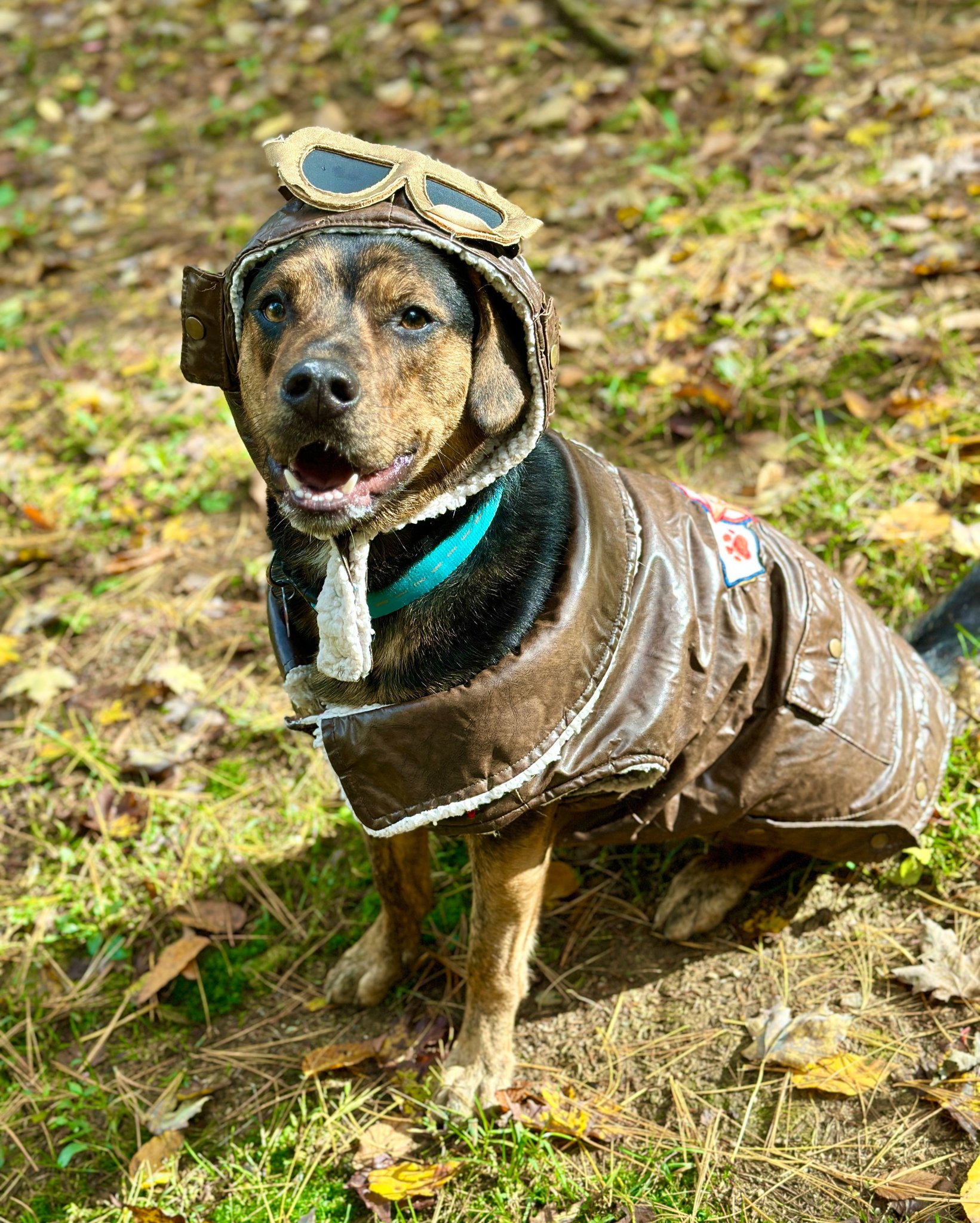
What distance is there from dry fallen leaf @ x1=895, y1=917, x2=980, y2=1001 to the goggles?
2.29m

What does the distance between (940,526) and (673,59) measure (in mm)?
4250

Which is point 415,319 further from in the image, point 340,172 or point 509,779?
point 509,779

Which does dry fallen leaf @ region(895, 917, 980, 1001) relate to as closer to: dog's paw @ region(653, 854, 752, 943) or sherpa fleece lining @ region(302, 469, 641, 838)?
→ dog's paw @ region(653, 854, 752, 943)

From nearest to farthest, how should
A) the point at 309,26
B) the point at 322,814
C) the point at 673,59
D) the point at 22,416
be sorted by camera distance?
the point at 322,814 → the point at 22,416 → the point at 673,59 → the point at 309,26

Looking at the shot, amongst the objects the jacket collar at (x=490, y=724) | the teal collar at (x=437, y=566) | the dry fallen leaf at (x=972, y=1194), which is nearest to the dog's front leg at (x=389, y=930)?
the jacket collar at (x=490, y=724)

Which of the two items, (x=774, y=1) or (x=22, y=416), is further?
(x=774, y=1)

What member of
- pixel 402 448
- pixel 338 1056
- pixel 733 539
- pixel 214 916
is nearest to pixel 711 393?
pixel 733 539

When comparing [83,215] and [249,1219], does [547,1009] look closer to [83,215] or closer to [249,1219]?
[249,1219]

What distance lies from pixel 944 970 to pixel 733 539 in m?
1.38

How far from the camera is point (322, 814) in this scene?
3.59 meters

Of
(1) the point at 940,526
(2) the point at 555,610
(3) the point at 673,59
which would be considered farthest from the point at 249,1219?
(3) the point at 673,59

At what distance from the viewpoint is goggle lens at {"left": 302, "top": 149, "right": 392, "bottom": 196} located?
2.28m

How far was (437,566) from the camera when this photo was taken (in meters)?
2.36

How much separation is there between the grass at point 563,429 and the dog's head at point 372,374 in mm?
1634
